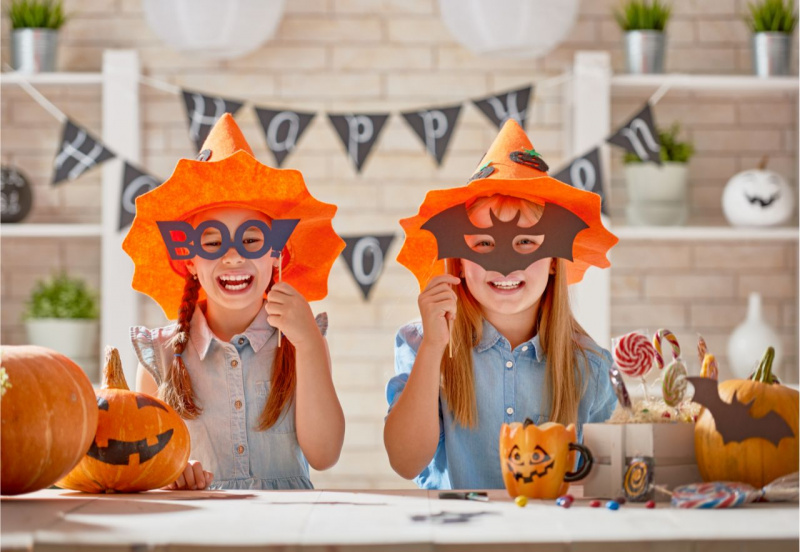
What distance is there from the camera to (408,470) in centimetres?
171

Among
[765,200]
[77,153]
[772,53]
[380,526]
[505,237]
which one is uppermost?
[772,53]

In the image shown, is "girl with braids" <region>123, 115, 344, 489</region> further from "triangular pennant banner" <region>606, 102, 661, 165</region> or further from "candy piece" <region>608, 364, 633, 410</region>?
"triangular pennant banner" <region>606, 102, 661, 165</region>

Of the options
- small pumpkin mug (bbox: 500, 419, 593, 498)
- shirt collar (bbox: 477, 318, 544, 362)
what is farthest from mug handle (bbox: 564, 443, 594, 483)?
shirt collar (bbox: 477, 318, 544, 362)

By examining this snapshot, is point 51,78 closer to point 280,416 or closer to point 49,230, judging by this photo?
point 49,230

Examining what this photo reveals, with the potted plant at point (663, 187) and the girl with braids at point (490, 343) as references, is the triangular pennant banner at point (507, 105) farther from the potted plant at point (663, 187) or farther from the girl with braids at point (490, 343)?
the girl with braids at point (490, 343)

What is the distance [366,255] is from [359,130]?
0.43 m

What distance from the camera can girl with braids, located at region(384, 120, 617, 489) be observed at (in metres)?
1.69

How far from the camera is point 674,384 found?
130 centimetres

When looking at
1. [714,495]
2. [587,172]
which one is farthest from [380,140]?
[714,495]

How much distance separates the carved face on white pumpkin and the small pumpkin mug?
2460 mm

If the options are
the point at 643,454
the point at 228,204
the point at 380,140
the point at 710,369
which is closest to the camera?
the point at 643,454

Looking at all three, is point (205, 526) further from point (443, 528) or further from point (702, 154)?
point (702, 154)

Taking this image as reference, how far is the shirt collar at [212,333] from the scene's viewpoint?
6.41 ft

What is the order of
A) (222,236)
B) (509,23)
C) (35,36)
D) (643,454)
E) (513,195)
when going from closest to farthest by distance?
(643,454) → (222,236) → (513,195) → (509,23) → (35,36)
